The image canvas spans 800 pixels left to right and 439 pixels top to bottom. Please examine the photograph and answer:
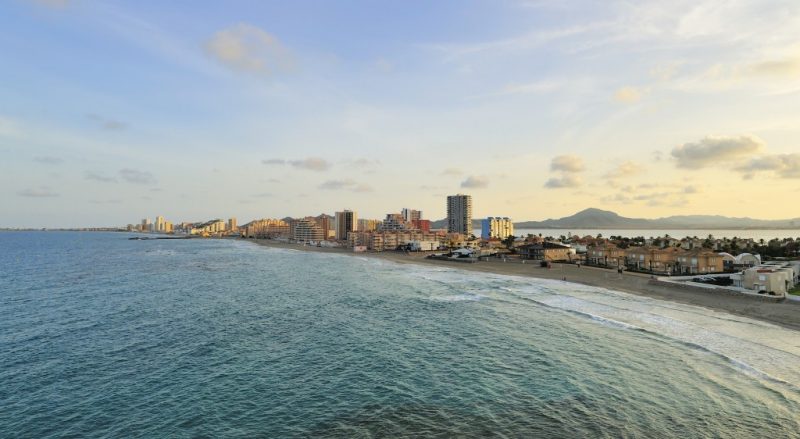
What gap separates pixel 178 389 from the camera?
21875mm

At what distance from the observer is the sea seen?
18.3 m

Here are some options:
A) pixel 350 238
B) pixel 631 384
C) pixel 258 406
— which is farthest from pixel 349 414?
pixel 350 238

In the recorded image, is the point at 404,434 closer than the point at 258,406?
Yes

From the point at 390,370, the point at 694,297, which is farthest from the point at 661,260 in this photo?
the point at 390,370

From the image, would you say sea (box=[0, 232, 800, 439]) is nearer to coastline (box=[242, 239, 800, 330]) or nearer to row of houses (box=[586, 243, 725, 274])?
coastline (box=[242, 239, 800, 330])

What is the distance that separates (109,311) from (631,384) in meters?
47.6

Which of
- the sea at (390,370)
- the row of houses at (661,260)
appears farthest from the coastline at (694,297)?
the row of houses at (661,260)

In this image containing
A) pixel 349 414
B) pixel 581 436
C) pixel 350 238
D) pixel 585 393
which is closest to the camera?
pixel 581 436

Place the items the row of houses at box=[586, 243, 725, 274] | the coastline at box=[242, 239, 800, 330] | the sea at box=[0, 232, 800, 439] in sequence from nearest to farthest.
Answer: the sea at box=[0, 232, 800, 439]
the coastline at box=[242, 239, 800, 330]
the row of houses at box=[586, 243, 725, 274]

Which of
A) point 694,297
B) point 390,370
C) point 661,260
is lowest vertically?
point 390,370

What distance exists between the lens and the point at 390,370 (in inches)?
988

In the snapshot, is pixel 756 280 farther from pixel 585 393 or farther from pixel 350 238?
pixel 350 238

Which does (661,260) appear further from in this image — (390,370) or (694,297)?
(390,370)

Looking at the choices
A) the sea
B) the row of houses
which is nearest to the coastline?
the sea
